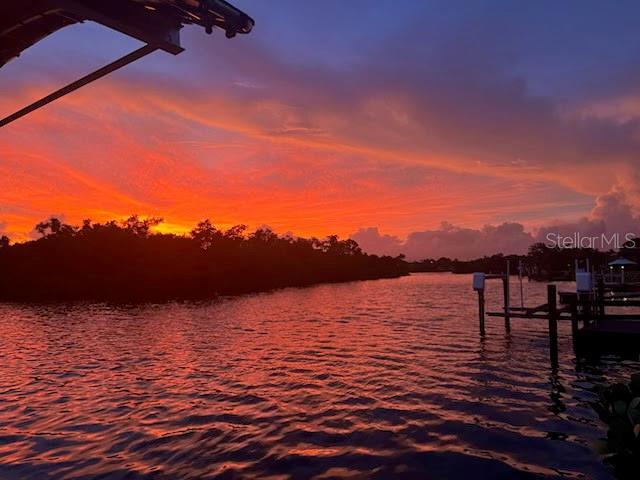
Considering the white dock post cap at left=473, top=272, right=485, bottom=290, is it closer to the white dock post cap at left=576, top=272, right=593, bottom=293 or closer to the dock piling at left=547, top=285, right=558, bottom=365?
the white dock post cap at left=576, top=272, right=593, bottom=293

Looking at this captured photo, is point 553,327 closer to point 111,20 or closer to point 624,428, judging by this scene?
point 624,428

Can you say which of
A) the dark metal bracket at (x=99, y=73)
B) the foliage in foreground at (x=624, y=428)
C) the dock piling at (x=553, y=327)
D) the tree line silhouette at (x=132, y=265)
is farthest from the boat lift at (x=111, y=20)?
the tree line silhouette at (x=132, y=265)

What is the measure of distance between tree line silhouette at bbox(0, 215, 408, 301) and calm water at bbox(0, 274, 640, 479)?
54.6m

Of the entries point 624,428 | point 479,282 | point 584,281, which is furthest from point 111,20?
point 479,282

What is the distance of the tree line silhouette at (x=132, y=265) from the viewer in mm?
88875

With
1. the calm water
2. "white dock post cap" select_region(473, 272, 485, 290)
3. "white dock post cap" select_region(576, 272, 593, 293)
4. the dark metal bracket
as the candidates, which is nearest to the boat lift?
the dark metal bracket

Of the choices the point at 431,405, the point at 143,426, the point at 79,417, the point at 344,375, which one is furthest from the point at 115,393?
the point at 431,405

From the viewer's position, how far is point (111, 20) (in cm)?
482

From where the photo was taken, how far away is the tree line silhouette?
292 ft

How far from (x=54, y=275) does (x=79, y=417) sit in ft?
302

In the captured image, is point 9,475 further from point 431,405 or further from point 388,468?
point 431,405

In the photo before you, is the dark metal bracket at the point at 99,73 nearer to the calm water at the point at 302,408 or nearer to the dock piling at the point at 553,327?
the calm water at the point at 302,408

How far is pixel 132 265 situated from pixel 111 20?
108 m

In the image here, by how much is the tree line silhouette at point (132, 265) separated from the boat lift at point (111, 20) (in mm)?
73151
